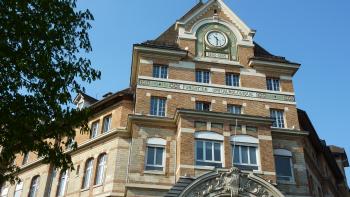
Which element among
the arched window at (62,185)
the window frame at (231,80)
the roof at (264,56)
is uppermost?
the roof at (264,56)

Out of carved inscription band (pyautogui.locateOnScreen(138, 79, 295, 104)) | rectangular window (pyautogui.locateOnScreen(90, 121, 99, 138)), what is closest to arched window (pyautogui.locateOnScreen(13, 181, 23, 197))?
rectangular window (pyautogui.locateOnScreen(90, 121, 99, 138))

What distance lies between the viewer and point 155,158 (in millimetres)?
26656

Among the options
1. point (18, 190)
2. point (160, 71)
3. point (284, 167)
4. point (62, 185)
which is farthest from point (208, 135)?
point (18, 190)

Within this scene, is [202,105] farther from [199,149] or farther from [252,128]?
[199,149]

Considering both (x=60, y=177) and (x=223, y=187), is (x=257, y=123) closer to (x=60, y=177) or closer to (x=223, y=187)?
(x=223, y=187)

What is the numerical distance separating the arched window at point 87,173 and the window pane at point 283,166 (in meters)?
12.6

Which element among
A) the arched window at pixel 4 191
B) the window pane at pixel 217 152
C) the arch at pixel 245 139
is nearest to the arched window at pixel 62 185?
the arched window at pixel 4 191

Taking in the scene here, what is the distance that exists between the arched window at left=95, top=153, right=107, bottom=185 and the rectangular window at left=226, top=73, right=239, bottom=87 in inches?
390

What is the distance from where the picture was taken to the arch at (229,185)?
77.3 ft

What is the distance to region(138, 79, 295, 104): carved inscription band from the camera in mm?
29078

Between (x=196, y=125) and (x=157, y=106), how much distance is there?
3591mm

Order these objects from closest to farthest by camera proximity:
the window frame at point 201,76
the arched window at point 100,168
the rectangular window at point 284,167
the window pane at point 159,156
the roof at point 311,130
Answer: the window pane at point 159,156, the rectangular window at point 284,167, the arched window at point 100,168, the window frame at point 201,76, the roof at point 311,130

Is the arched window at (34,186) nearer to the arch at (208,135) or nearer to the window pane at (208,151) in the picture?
the arch at (208,135)

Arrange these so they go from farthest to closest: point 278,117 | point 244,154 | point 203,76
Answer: point 203,76 → point 278,117 → point 244,154
